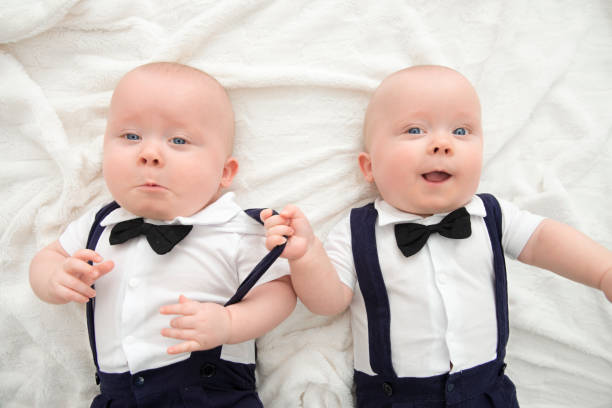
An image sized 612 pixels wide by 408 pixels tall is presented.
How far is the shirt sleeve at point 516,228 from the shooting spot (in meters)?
1.18

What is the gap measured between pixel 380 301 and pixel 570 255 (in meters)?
0.48

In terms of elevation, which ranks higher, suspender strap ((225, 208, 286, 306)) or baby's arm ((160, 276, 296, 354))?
suspender strap ((225, 208, 286, 306))

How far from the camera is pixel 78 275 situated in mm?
1073

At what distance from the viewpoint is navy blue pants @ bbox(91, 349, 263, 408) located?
1.10m

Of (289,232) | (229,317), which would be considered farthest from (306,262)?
(229,317)

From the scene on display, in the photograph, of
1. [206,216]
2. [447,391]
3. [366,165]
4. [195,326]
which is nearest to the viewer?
[195,326]

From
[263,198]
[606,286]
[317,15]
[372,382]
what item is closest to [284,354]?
[372,382]

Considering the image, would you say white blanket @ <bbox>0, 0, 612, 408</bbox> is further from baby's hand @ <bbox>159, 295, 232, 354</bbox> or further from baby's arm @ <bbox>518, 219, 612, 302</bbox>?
baby's hand @ <bbox>159, 295, 232, 354</bbox>

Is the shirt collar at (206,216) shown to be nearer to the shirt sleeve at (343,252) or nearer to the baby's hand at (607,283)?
the shirt sleeve at (343,252)

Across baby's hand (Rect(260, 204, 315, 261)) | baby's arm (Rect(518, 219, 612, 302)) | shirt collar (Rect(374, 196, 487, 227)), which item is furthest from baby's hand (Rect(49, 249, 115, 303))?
baby's arm (Rect(518, 219, 612, 302))

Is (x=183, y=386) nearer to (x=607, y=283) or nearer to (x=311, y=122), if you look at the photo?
(x=311, y=122)

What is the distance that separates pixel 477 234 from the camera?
1174mm

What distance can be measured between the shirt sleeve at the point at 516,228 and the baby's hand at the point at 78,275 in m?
0.99

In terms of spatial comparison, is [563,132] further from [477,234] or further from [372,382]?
[372,382]
